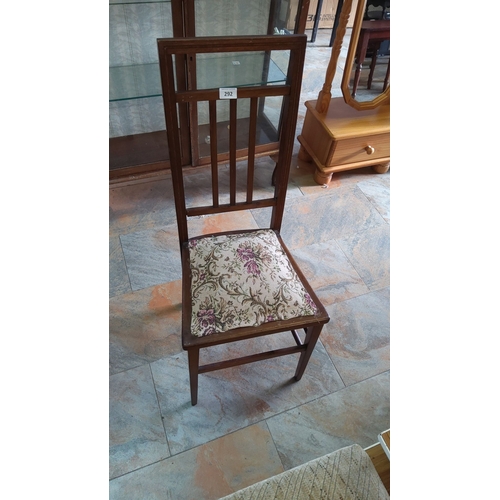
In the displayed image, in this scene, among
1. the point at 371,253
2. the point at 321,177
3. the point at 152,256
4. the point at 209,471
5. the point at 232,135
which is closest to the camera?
the point at 232,135

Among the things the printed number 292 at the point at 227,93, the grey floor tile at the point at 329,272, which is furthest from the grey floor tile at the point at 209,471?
the printed number 292 at the point at 227,93

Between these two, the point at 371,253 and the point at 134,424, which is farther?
the point at 371,253

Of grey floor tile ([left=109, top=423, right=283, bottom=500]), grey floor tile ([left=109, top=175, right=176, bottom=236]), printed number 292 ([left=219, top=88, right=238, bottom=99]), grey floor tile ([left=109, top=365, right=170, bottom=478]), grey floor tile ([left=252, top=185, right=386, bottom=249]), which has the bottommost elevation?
grey floor tile ([left=109, top=423, right=283, bottom=500])

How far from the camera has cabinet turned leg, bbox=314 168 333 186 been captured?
230 cm

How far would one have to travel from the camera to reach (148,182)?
7.33 ft

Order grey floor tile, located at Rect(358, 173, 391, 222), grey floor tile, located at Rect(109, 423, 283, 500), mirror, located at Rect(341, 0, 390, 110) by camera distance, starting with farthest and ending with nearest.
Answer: grey floor tile, located at Rect(358, 173, 391, 222)
mirror, located at Rect(341, 0, 390, 110)
grey floor tile, located at Rect(109, 423, 283, 500)

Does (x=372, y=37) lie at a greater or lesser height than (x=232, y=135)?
greater

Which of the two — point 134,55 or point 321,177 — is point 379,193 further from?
point 134,55

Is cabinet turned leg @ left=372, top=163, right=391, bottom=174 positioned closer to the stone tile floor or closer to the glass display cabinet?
the stone tile floor

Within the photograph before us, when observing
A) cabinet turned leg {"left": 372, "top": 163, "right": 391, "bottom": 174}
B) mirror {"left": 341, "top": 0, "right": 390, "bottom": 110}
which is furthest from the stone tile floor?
mirror {"left": 341, "top": 0, "right": 390, "bottom": 110}

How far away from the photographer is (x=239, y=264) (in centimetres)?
123

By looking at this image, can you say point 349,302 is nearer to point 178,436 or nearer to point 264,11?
point 178,436

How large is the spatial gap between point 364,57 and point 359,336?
135 centimetres

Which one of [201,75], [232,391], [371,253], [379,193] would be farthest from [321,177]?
[232,391]
